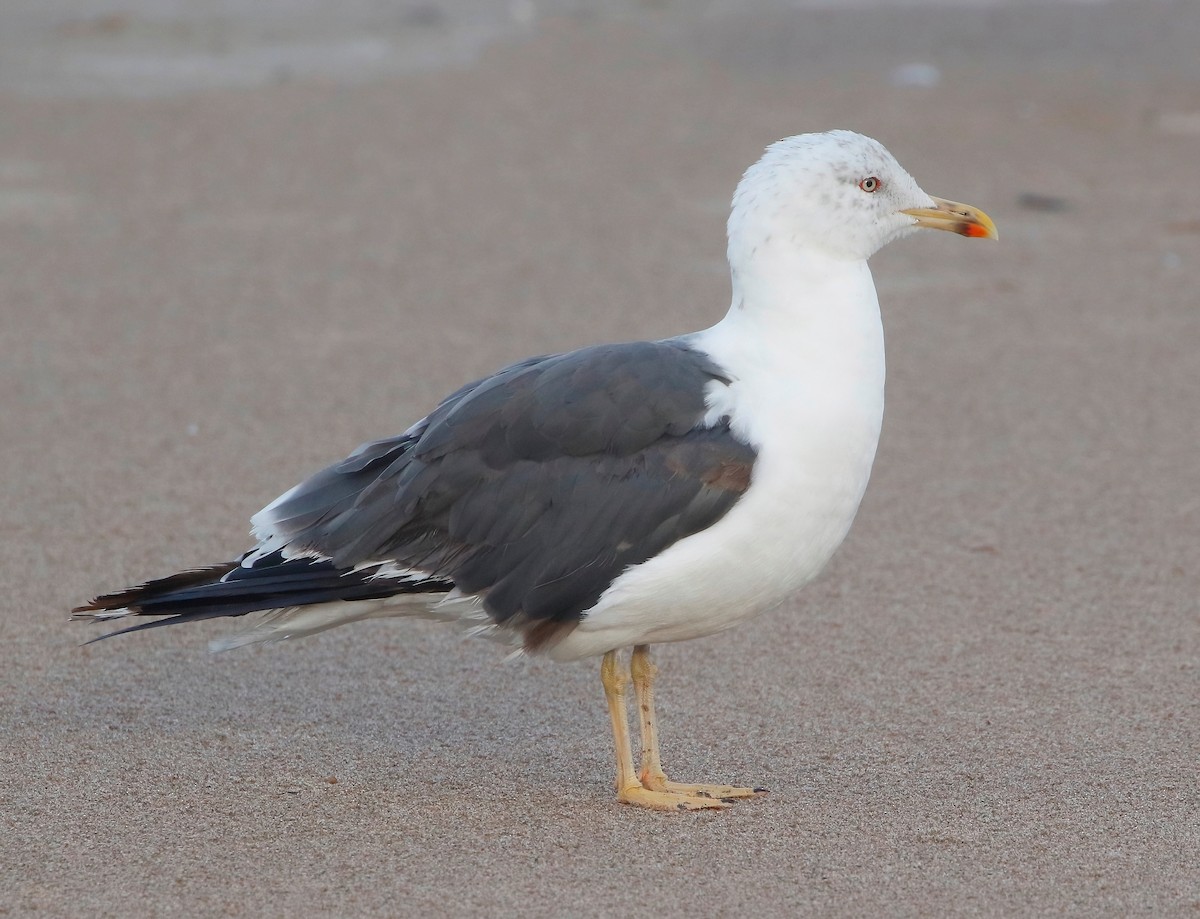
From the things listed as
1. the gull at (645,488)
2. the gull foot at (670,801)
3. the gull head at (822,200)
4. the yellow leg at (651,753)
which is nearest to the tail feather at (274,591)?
the gull at (645,488)

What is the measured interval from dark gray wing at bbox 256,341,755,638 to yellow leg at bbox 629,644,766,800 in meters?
0.45

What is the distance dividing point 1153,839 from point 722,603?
117 centimetres

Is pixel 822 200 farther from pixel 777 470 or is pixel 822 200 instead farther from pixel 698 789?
pixel 698 789

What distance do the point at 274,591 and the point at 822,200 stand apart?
1.71m

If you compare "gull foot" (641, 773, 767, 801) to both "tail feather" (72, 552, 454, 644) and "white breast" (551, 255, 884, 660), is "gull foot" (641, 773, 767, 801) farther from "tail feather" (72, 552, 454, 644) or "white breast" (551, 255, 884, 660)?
"tail feather" (72, 552, 454, 644)

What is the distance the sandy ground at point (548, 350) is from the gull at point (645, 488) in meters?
0.43

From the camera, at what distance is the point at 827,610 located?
5688 millimetres

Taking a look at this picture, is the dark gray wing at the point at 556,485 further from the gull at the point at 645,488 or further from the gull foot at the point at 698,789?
the gull foot at the point at 698,789

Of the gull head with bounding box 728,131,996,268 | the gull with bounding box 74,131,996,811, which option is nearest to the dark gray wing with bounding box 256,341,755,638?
the gull with bounding box 74,131,996,811

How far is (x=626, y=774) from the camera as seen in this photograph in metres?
4.35

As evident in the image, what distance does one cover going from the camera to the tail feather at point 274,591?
4.22 metres

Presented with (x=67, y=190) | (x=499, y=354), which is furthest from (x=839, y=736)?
(x=67, y=190)

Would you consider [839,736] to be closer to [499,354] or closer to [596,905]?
[596,905]

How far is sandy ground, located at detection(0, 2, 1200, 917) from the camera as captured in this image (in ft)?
13.1
